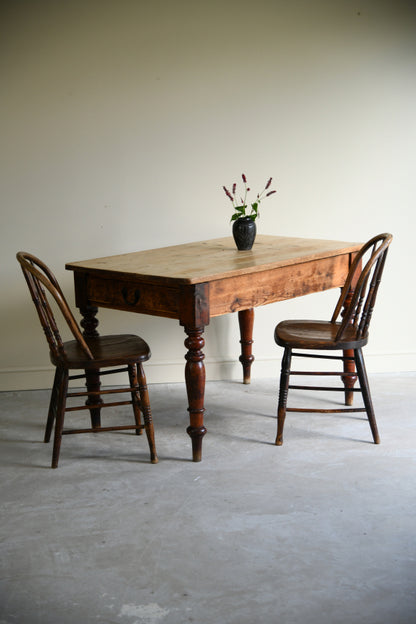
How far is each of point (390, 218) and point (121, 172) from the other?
153cm

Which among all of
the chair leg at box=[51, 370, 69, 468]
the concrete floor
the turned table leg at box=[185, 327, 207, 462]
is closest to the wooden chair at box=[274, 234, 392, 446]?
the concrete floor

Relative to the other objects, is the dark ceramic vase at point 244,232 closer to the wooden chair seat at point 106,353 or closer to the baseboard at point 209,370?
the wooden chair seat at point 106,353

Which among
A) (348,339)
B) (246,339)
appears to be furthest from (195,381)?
(246,339)

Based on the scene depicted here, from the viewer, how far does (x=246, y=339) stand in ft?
13.1

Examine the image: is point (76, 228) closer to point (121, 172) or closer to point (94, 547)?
point (121, 172)

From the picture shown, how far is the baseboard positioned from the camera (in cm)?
402

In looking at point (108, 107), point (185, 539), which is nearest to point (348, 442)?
point (185, 539)

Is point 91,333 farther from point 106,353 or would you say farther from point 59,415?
point 59,415

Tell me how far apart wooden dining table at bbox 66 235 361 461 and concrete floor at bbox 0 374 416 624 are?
0.92 feet

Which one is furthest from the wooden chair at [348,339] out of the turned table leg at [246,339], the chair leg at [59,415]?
the chair leg at [59,415]

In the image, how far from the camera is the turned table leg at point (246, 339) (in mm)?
3967

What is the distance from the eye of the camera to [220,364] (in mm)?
4141

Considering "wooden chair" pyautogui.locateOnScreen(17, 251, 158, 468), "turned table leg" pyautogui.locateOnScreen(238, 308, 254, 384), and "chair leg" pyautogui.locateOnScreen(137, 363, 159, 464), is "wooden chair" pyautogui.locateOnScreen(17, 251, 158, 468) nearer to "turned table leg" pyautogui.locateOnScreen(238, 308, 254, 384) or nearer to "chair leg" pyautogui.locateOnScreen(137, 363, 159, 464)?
"chair leg" pyautogui.locateOnScreen(137, 363, 159, 464)

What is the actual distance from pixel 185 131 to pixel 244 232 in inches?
35.2
